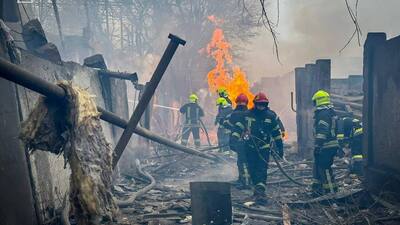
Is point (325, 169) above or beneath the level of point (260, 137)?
beneath

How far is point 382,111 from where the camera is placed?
6.47 meters

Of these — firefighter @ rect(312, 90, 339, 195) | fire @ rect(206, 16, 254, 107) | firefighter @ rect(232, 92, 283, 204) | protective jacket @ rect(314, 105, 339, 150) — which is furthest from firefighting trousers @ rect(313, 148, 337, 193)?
fire @ rect(206, 16, 254, 107)

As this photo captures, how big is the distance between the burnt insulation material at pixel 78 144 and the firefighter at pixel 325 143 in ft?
17.8

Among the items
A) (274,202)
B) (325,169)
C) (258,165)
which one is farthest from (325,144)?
(274,202)

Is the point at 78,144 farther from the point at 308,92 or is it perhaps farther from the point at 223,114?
the point at 223,114

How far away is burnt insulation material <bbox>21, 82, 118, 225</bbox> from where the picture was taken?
2.37m

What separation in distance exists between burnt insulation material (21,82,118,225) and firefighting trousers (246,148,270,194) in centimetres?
522

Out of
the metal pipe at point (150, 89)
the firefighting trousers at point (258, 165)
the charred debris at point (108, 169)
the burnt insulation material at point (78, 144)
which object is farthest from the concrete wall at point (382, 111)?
the burnt insulation material at point (78, 144)

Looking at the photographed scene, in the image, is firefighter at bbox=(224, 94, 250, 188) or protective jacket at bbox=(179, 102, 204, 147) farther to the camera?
protective jacket at bbox=(179, 102, 204, 147)

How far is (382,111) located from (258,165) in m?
2.59

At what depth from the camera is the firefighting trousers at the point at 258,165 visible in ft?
24.5

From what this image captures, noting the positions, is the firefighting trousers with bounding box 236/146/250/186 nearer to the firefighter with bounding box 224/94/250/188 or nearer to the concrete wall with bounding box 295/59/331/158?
the firefighter with bounding box 224/94/250/188

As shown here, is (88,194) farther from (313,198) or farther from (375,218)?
(313,198)

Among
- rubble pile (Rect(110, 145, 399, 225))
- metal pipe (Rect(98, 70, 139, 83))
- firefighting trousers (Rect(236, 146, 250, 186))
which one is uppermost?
metal pipe (Rect(98, 70, 139, 83))
